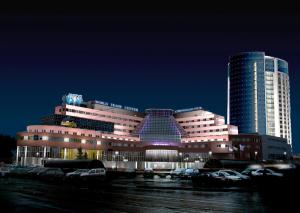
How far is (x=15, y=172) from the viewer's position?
3000 inches

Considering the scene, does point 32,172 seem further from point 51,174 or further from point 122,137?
point 122,137

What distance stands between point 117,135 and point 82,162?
302ft

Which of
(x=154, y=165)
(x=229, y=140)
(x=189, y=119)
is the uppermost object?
(x=189, y=119)

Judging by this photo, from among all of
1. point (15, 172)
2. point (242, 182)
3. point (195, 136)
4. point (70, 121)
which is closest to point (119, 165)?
point (70, 121)

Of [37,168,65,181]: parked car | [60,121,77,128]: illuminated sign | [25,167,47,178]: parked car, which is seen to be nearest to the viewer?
[37,168,65,181]: parked car

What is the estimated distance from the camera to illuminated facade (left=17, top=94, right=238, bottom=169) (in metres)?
139

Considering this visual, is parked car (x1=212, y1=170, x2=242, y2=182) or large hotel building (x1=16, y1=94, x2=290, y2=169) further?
large hotel building (x1=16, y1=94, x2=290, y2=169)

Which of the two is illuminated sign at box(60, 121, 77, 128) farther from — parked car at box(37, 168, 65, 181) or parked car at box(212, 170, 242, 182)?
parked car at box(212, 170, 242, 182)

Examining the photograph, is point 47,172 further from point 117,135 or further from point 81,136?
point 117,135

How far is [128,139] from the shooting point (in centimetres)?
18462

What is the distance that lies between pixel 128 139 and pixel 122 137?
370 cm

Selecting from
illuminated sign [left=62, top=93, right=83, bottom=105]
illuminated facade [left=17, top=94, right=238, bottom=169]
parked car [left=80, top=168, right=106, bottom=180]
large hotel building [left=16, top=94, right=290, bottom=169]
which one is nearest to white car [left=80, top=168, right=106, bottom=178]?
parked car [left=80, top=168, right=106, bottom=180]

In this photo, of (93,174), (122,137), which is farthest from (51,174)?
(122,137)

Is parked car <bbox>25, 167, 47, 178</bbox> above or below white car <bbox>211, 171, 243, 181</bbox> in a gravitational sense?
below
